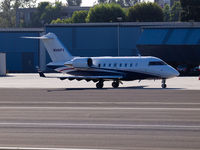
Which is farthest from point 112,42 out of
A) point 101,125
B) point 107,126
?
point 107,126

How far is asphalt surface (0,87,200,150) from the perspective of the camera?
481 inches

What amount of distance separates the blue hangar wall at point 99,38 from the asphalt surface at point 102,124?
47701mm

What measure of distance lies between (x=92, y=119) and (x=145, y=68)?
60.7 ft

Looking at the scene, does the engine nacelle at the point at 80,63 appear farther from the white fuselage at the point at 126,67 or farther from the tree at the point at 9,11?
the tree at the point at 9,11

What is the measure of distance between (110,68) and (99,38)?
119 feet

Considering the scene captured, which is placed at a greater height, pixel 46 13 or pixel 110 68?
pixel 46 13

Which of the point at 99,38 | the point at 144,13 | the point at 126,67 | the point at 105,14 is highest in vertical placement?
the point at 144,13

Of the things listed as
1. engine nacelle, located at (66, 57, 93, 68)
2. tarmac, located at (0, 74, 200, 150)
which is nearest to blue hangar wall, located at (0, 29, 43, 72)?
engine nacelle, located at (66, 57, 93, 68)

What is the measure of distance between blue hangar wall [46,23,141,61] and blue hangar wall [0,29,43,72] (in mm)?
5373

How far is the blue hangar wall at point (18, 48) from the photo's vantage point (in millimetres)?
76250

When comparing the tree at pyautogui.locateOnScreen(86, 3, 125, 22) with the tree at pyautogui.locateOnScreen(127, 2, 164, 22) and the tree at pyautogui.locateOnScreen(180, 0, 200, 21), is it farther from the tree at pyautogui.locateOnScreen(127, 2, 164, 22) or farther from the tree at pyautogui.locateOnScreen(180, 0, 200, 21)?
the tree at pyautogui.locateOnScreen(180, 0, 200, 21)

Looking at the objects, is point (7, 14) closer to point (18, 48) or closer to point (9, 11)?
point (9, 11)

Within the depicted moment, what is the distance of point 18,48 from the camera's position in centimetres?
7706

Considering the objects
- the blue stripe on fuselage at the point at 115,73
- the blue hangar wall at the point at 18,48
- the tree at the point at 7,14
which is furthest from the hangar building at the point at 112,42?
the tree at the point at 7,14
